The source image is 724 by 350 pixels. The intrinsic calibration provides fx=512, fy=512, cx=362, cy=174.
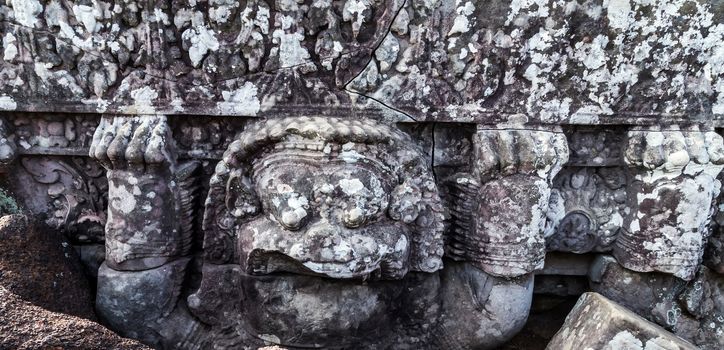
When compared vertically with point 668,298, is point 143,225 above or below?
above

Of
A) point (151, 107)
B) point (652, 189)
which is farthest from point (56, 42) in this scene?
point (652, 189)

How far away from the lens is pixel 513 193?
1.80 metres

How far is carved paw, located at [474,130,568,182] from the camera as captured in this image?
5.90 ft

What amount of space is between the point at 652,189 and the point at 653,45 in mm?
517

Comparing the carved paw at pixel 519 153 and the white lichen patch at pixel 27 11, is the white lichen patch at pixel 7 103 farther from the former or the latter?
the carved paw at pixel 519 153

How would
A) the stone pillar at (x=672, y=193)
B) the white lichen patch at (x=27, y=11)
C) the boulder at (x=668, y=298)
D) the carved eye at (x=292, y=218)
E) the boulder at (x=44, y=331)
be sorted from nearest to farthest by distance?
the boulder at (x=44, y=331) → the carved eye at (x=292, y=218) → the white lichen patch at (x=27, y=11) → the stone pillar at (x=672, y=193) → the boulder at (x=668, y=298)

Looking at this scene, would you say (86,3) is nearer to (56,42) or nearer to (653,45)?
(56,42)

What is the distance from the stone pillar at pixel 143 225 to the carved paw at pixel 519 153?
107 centimetres

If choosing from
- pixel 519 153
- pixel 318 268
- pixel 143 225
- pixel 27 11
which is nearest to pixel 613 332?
pixel 519 153

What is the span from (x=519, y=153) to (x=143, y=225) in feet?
4.45

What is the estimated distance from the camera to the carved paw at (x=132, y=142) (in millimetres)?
1745

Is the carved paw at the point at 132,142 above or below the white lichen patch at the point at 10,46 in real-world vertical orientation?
below

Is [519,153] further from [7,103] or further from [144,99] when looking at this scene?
[7,103]

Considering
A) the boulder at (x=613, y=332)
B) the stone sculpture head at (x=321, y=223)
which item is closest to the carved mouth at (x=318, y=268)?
the stone sculpture head at (x=321, y=223)
